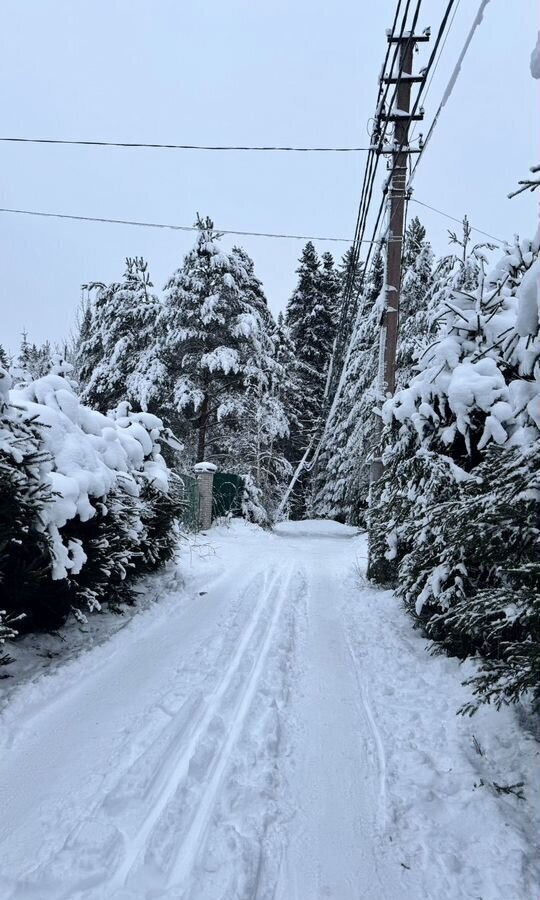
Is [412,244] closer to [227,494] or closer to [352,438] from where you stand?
[352,438]

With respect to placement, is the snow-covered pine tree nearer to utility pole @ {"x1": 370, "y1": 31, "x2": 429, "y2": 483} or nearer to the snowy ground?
utility pole @ {"x1": 370, "y1": 31, "x2": 429, "y2": 483}

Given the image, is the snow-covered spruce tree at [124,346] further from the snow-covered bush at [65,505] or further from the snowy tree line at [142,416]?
the snow-covered bush at [65,505]

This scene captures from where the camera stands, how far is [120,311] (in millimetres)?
20969

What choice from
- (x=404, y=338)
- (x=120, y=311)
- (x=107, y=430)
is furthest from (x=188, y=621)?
(x=120, y=311)

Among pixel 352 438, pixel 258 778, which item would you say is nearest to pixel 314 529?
pixel 352 438

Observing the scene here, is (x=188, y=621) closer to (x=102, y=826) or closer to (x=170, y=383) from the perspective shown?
(x=102, y=826)

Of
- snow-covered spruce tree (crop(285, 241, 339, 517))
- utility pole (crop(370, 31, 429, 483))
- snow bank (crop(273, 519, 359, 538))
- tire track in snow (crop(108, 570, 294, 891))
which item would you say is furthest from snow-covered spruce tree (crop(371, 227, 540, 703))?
snow-covered spruce tree (crop(285, 241, 339, 517))

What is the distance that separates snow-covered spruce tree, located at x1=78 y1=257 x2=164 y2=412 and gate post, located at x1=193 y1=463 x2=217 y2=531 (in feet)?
14.0

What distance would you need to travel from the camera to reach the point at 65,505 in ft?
14.0

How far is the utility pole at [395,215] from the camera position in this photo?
854cm

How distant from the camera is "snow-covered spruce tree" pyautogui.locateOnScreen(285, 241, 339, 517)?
29812 millimetres

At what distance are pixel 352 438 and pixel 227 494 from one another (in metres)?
5.45

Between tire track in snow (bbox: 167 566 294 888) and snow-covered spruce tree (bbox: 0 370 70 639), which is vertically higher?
snow-covered spruce tree (bbox: 0 370 70 639)

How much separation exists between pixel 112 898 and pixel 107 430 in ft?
15.8
